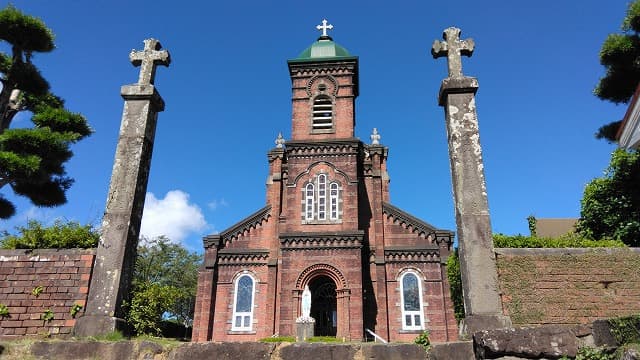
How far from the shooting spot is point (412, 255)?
963 inches

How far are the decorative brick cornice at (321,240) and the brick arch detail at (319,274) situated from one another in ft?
3.33

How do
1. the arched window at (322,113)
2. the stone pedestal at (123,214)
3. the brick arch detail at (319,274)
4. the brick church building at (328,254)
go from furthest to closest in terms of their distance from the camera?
the arched window at (322,113) → the brick church building at (328,254) → the brick arch detail at (319,274) → the stone pedestal at (123,214)

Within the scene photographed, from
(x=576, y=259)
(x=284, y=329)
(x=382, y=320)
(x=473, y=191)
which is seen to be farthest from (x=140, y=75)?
(x=382, y=320)

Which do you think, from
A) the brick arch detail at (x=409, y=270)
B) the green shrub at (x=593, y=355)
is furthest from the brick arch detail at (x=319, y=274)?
the green shrub at (x=593, y=355)

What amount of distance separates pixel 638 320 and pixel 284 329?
18310 millimetres

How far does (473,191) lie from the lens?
7.78 meters

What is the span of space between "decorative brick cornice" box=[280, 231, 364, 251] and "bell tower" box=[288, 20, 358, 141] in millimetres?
6456

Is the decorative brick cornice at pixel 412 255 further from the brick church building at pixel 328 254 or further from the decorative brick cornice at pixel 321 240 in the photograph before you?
the decorative brick cornice at pixel 321 240

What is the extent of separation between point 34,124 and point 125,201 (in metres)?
9.51

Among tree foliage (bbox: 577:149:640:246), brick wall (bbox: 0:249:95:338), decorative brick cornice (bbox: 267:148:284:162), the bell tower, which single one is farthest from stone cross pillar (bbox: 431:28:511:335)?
decorative brick cornice (bbox: 267:148:284:162)

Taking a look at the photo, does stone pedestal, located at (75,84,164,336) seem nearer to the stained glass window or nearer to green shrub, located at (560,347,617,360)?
green shrub, located at (560,347,617,360)

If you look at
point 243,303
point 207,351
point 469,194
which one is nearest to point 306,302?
point 243,303

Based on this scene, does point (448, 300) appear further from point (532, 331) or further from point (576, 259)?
point (532, 331)

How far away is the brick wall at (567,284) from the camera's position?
7.77m
